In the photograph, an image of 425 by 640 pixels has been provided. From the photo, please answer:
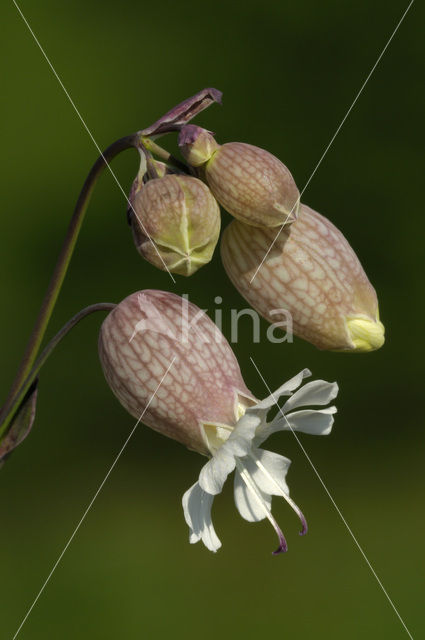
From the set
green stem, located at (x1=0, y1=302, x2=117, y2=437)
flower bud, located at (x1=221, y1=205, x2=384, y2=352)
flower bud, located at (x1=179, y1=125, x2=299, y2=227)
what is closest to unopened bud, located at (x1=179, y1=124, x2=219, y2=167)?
flower bud, located at (x1=179, y1=125, x2=299, y2=227)

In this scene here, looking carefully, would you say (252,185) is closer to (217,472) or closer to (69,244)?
(69,244)

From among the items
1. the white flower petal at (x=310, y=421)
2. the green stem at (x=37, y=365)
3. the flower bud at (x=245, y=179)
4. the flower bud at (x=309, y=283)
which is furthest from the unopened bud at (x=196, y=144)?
the white flower petal at (x=310, y=421)

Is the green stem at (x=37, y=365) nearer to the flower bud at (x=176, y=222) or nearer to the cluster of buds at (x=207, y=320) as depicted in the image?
the cluster of buds at (x=207, y=320)

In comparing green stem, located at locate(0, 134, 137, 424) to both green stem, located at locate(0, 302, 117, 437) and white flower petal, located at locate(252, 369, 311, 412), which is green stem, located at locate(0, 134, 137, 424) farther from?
white flower petal, located at locate(252, 369, 311, 412)

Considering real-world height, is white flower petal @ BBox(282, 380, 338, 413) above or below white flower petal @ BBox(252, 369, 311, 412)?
below

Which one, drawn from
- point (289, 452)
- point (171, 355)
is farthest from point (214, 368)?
point (289, 452)

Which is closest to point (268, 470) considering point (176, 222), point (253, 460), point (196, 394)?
point (253, 460)

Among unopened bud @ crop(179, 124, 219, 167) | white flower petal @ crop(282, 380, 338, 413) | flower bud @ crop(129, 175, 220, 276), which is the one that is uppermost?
unopened bud @ crop(179, 124, 219, 167)
